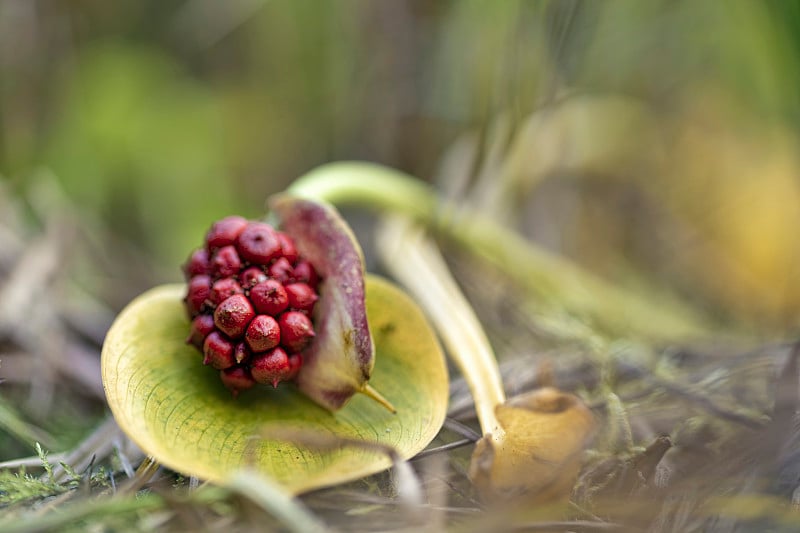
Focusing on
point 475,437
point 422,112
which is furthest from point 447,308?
point 422,112

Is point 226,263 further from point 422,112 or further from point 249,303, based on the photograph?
point 422,112

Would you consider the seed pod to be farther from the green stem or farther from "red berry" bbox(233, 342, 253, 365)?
the green stem

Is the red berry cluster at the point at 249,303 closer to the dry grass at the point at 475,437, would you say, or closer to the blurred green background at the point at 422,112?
the dry grass at the point at 475,437


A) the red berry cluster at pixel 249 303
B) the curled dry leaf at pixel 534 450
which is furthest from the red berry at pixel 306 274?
the curled dry leaf at pixel 534 450

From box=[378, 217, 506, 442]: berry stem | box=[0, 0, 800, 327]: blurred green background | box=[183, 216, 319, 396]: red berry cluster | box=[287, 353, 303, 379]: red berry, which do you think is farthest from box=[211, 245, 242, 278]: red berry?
box=[0, 0, 800, 327]: blurred green background

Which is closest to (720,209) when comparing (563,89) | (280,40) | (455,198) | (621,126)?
(621,126)
